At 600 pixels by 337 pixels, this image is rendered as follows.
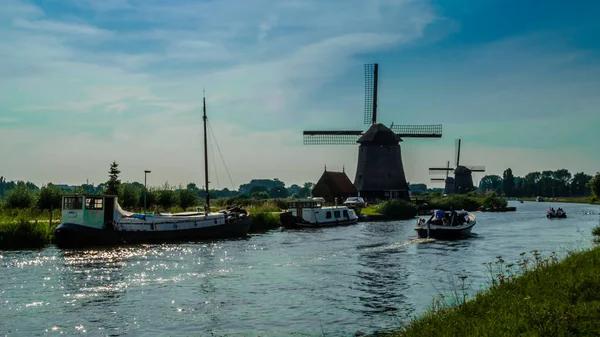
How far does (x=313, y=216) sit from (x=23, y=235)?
3280 centimetres

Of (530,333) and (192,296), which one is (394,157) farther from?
(530,333)

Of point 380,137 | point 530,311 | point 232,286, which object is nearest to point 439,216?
point 232,286

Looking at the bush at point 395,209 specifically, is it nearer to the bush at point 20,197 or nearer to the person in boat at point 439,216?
the person in boat at point 439,216

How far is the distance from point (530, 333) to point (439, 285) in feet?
41.7

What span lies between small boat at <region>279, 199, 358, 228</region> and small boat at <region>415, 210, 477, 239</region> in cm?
1576

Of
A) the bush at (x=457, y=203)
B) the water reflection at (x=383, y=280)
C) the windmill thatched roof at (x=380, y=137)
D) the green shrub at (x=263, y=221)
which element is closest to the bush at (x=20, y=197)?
the green shrub at (x=263, y=221)

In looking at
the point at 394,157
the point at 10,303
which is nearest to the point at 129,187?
the point at 10,303

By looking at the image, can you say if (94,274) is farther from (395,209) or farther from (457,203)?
(457,203)

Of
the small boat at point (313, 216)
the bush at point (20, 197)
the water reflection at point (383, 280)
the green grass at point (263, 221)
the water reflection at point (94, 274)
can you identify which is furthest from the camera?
the small boat at point (313, 216)

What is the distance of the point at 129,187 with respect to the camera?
201 feet

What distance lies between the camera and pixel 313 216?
206 feet

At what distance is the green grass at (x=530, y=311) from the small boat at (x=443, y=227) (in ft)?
90.8

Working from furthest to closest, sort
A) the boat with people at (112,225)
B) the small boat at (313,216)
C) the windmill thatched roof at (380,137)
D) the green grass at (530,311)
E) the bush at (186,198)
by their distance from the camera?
the windmill thatched roof at (380,137) < the bush at (186,198) < the small boat at (313,216) < the boat with people at (112,225) < the green grass at (530,311)

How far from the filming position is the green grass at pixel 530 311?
12.0m
